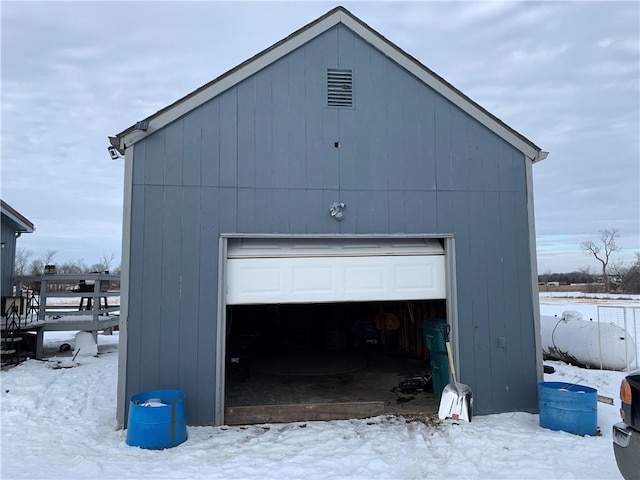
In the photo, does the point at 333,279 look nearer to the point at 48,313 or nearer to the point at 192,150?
the point at 192,150

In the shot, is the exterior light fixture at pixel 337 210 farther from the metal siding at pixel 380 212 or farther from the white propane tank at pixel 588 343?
the white propane tank at pixel 588 343

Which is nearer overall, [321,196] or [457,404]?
[457,404]

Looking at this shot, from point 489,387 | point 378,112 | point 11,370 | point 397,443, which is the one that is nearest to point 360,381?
point 489,387

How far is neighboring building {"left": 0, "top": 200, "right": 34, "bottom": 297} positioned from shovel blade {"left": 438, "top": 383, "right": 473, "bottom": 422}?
37.4 feet

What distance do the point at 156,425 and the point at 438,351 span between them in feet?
14.1

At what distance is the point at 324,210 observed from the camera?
6.50 meters

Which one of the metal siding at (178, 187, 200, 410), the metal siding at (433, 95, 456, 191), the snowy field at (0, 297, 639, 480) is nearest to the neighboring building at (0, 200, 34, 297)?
the snowy field at (0, 297, 639, 480)

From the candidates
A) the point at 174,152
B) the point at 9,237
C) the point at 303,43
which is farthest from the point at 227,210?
the point at 9,237

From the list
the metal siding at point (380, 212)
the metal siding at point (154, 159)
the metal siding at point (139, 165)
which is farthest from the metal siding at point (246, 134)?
the metal siding at point (380, 212)

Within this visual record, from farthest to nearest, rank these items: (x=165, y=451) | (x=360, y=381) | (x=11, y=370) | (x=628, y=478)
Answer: (x=11, y=370)
(x=360, y=381)
(x=165, y=451)
(x=628, y=478)

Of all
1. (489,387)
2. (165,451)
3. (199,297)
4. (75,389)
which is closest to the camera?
(165,451)

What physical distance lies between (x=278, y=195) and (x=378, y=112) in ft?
6.57

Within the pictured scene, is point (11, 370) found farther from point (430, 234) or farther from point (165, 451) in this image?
point (430, 234)

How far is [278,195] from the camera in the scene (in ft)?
21.0
